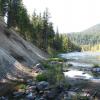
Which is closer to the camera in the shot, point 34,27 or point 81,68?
point 81,68

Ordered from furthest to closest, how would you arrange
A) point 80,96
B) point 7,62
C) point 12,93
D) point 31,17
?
point 31,17, point 7,62, point 12,93, point 80,96

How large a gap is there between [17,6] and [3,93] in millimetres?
53734

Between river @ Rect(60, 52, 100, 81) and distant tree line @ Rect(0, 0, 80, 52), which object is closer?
river @ Rect(60, 52, 100, 81)

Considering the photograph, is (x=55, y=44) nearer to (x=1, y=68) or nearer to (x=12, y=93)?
(x=1, y=68)

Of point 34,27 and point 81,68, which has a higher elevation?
point 34,27

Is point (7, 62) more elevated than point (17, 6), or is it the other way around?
point (17, 6)


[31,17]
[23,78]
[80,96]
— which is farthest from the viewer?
[31,17]

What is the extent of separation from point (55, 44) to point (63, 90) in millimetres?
114499

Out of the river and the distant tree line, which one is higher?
the distant tree line

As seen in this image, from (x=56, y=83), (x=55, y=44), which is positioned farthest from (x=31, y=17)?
(x=56, y=83)

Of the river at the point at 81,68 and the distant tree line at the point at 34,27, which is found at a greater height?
the distant tree line at the point at 34,27

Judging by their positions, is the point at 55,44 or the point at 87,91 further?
the point at 55,44

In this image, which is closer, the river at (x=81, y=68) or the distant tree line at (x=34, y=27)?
the river at (x=81, y=68)

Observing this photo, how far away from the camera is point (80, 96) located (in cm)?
2533
